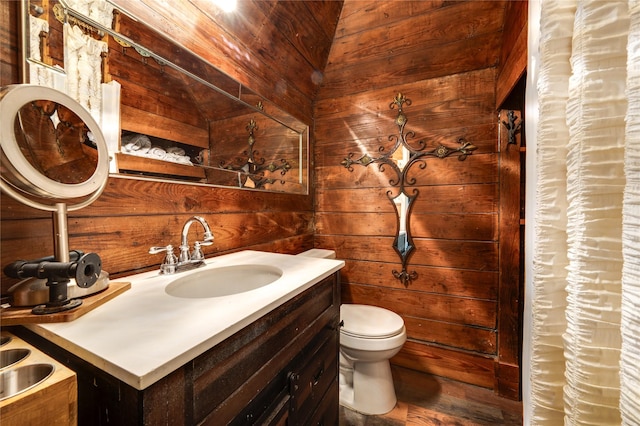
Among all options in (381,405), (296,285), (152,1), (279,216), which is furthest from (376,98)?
(381,405)

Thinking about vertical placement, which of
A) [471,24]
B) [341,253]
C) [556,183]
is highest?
[471,24]

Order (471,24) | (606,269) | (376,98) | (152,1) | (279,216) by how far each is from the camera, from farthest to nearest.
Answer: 1. (376,98)
2. (279,216)
3. (471,24)
4. (152,1)
5. (606,269)

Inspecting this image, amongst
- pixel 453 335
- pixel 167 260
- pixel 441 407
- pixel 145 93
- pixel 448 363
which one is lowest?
pixel 441 407

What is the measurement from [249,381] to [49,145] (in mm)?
698

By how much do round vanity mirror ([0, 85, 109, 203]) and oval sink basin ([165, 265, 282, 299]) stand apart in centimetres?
40

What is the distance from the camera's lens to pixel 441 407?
141cm

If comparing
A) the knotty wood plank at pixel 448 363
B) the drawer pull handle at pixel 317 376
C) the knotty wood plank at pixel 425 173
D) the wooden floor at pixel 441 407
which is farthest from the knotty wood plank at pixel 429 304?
the drawer pull handle at pixel 317 376

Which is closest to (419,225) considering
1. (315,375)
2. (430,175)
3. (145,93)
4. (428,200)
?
(428,200)

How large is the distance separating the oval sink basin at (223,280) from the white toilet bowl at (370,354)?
602 mm

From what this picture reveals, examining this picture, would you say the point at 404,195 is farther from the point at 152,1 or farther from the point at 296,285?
the point at 152,1

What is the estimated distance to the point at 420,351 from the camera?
166 centimetres

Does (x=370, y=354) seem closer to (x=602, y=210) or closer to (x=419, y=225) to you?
(x=419, y=225)

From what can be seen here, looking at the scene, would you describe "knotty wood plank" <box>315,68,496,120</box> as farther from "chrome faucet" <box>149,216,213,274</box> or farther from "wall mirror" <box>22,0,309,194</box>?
"chrome faucet" <box>149,216,213,274</box>

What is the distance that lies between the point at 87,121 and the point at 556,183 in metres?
1.14
